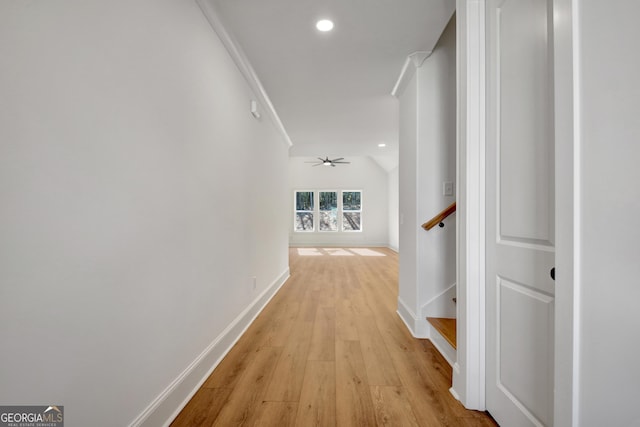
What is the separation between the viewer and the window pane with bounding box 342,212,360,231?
10086 mm

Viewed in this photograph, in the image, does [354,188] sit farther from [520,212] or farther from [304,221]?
[520,212]

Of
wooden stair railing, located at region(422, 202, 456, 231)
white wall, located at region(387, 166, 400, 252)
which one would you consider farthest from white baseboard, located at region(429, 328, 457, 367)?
white wall, located at region(387, 166, 400, 252)

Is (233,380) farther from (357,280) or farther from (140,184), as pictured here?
(357,280)

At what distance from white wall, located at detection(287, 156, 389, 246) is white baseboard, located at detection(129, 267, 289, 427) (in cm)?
738

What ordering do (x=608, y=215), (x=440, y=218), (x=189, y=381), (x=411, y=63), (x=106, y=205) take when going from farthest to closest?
(x=411, y=63)
(x=440, y=218)
(x=189, y=381)
(x=106, y=205)
(x=608, y=215)

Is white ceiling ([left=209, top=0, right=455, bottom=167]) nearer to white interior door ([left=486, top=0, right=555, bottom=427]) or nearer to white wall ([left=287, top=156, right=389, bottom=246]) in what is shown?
white interior door ([left=486, top=0, right=555, bottom=427])

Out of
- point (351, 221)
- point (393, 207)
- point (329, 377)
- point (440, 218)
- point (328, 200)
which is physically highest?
point (328, 200)

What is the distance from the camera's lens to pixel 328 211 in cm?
1016

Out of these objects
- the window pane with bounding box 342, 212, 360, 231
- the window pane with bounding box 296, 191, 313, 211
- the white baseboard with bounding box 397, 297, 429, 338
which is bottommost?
the white baseboard with bounding box 397, 297, 429, 338

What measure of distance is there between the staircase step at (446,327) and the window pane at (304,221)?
25.7 ft

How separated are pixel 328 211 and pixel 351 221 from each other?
90 cm

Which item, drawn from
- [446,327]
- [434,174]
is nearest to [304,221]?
[434,174]

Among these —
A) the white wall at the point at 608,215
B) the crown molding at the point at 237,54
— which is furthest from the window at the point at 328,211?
the white wall at the point at 608,215

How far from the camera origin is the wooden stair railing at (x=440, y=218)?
2318 millimetres
